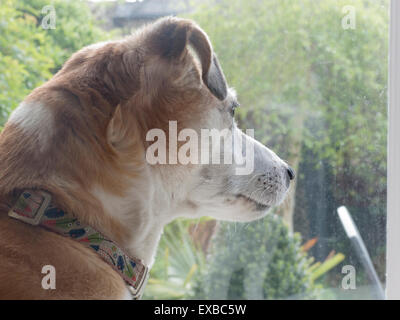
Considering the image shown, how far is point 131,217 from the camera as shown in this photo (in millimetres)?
904

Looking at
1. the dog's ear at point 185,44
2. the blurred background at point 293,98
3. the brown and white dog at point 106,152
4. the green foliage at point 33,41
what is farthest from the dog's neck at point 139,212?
the green foliage at point 33,41

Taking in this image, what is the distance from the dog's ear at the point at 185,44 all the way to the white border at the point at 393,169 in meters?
0.54

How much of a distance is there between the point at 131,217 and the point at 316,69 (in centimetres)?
74

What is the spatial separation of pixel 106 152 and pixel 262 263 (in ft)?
2.47

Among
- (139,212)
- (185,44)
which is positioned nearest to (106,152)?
(139,212)

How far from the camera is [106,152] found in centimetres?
85

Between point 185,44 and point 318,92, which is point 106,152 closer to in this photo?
point 185,44

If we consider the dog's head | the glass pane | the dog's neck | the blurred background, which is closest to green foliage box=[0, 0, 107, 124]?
the blurred background

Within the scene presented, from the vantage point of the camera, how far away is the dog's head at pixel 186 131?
2.85ft

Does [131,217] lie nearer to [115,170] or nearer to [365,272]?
[115,170]

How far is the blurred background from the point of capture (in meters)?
1.26

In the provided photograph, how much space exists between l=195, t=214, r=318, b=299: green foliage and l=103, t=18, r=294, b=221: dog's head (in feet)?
1.12
